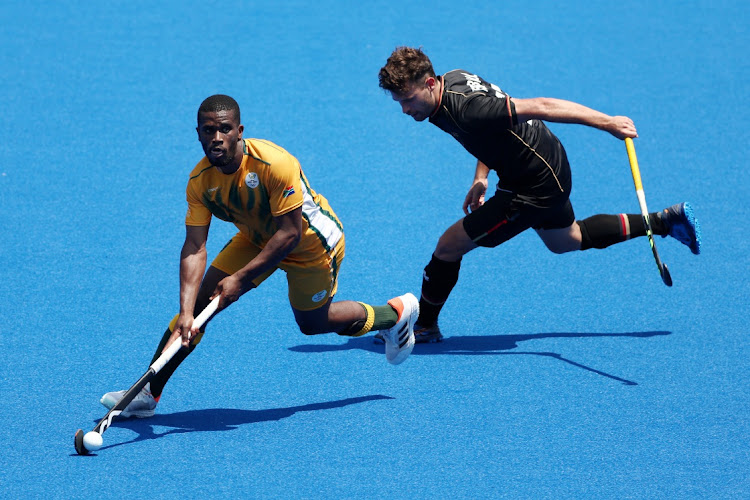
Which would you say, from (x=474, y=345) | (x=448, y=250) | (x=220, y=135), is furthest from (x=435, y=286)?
(x=220, y=135)

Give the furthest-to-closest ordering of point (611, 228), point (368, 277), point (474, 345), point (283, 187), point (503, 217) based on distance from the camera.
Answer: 1. point (368, 277)
2. point (611, 228)
3. point (474, 345)
4. point (503, 217)
5. point (283, 187)

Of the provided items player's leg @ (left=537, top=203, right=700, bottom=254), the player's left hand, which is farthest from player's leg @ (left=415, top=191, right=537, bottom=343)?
the player's left hand

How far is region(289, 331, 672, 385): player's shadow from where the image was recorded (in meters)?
5.77

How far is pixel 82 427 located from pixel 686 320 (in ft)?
11.7

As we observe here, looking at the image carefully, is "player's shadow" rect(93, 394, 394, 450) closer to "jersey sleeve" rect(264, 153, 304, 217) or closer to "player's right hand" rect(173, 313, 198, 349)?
"player's right hand" rect(173, 313, 198, 349)

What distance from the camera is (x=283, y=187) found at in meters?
4.54

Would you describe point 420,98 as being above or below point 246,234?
above

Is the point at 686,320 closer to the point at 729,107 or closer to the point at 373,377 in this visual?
the point at 373,377

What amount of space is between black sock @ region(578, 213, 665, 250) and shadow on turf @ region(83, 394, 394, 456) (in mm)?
1881

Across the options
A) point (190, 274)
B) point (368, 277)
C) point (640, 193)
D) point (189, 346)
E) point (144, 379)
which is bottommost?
point (144, 379)

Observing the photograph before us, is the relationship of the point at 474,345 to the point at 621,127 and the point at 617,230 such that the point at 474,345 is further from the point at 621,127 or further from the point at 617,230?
the point at 621,127

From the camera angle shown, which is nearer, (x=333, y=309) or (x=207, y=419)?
(x=207, y=419)

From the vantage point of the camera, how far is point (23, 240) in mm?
6879

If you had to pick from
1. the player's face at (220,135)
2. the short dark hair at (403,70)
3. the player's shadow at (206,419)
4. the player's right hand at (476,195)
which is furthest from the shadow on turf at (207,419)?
the short dark hair at (403,70)
